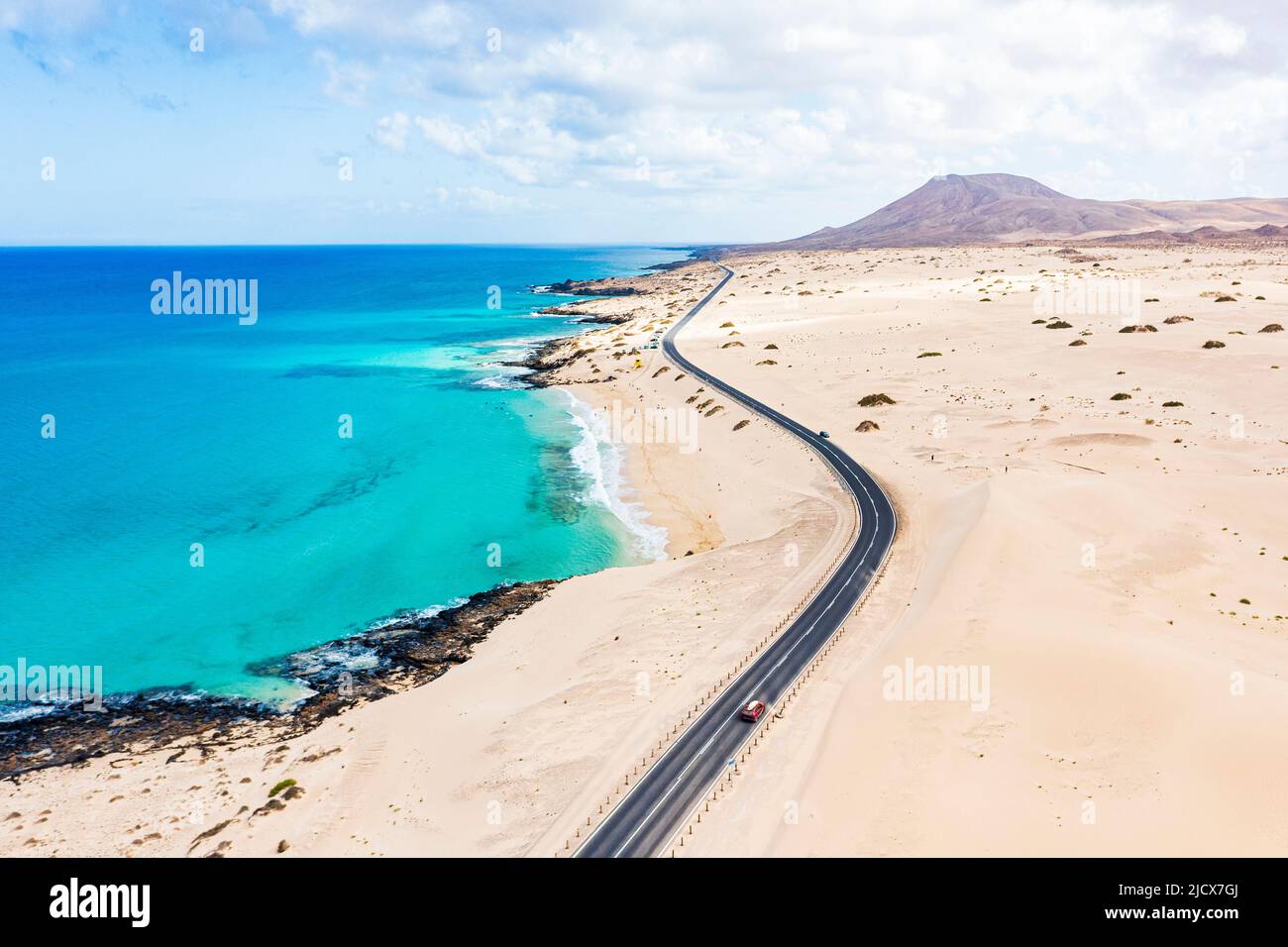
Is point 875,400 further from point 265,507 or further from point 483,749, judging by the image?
point 265,507

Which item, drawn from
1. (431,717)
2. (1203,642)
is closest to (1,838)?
(431,717)

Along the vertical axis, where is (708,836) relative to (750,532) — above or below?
below

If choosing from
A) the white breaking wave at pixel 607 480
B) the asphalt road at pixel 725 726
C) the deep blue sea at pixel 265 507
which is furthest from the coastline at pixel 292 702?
the asphalt road at pixel 725 726

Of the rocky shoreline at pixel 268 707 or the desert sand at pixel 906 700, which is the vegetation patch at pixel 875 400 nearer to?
the desert sand at pixel 906 700

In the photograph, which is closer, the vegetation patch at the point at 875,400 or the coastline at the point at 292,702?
the coastline at the point at 292,702

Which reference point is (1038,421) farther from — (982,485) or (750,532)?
(750,532)
